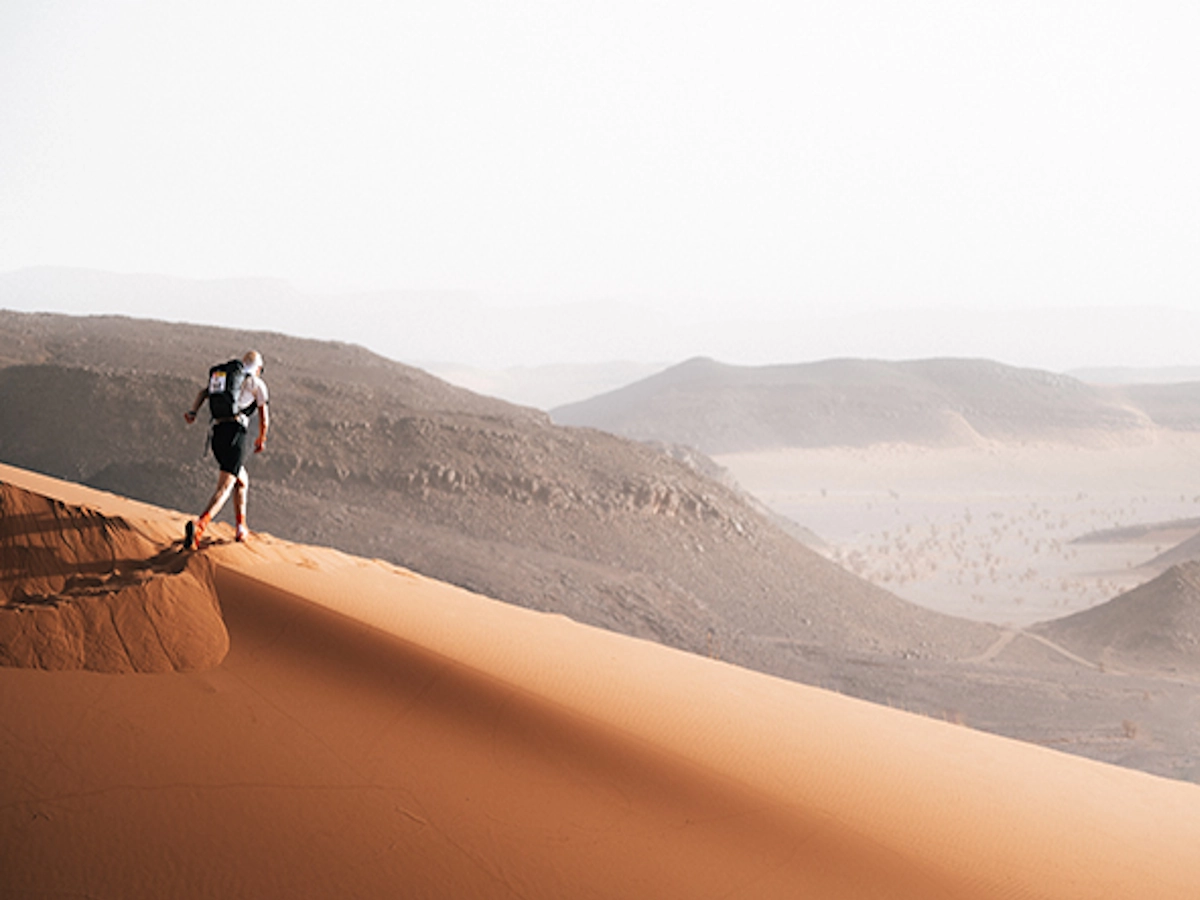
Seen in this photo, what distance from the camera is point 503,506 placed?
21.2 m

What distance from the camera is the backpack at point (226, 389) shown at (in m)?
6.67

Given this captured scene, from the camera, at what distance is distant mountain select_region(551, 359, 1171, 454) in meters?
76.2

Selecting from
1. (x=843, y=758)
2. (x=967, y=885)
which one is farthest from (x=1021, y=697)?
(x=967, y=885)

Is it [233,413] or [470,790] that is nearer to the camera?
[470,790]

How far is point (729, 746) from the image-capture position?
5.19m

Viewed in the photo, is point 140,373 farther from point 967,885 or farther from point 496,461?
point 967,885

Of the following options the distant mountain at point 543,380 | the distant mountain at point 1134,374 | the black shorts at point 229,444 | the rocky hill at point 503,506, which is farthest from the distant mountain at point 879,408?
the distant mountain at point 1134,374

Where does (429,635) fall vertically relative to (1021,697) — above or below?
above

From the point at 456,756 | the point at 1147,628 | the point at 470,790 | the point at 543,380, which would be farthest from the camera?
the point at 543,380

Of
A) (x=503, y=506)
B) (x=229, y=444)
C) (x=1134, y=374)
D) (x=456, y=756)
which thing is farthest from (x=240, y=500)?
(x=1134, y=374)

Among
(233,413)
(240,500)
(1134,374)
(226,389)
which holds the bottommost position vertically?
(240,500)

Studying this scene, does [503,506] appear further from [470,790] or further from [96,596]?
[470,790]

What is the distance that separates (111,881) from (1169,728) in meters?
16.1

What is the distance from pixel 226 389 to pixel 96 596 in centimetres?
206
